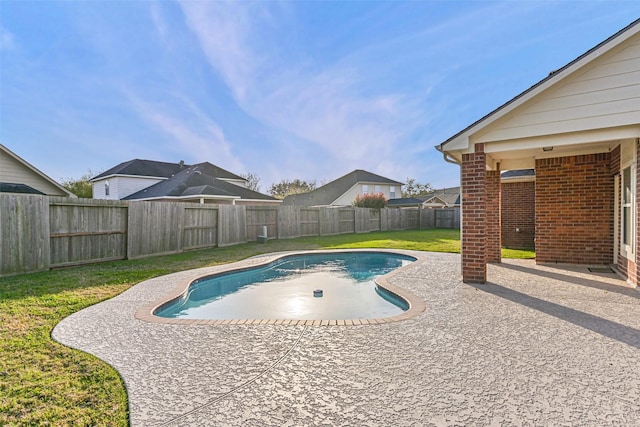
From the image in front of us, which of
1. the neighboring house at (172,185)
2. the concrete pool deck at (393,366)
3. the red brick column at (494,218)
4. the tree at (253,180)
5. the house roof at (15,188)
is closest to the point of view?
the concrete pool deck at (393,366)

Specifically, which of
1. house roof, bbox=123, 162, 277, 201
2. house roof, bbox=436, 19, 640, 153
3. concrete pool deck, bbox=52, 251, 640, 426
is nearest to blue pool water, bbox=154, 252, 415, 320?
concrete pool deck, bbox=52, 251, 640, 426

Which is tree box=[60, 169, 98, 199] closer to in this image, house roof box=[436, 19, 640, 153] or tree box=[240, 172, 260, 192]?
tree box=[240, 172, 260, 192]

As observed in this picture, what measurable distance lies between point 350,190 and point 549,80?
3170cm

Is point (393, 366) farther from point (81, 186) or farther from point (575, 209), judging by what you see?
point (81, 186)

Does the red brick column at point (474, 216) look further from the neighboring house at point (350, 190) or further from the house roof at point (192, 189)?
the neighboring house at point (350, 190)

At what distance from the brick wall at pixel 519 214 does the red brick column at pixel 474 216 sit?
22.6ft

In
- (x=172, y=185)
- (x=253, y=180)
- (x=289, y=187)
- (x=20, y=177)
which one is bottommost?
(x=20, y=177)

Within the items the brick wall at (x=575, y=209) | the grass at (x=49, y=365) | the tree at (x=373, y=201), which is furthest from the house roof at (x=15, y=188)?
the tree at (x=373, y=201)

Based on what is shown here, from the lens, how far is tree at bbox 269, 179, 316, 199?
166ft

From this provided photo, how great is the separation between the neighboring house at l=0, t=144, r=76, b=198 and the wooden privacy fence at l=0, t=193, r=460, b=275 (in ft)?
30.5

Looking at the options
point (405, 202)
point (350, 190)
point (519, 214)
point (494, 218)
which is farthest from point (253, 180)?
point (494, 218)

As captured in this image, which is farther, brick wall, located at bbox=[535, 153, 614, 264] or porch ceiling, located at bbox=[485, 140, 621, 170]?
brick wall, located at bbox=[535, 153, 614, 264]

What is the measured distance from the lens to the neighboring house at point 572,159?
5.92 meters

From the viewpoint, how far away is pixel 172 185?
85.0ft
